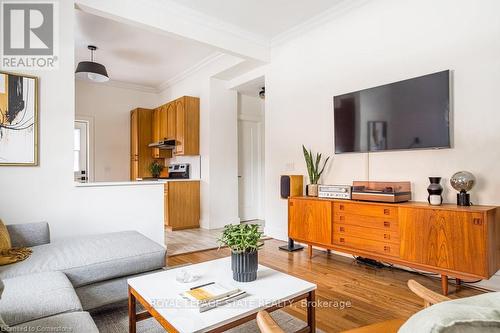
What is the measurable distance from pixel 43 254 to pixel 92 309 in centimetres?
53

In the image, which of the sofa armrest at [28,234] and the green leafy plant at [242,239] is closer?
the green leafy plant at [242,239]

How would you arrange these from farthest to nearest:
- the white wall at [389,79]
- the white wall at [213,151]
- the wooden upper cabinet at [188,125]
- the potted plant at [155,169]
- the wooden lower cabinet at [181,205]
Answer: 1. the potted plant at [155,169]
2. the wooden upper cabinet at [188,125]
3. the white wall at [213,151]
4. the wooden lower cabinet at [181,205]
5. the white wall at [389,79]

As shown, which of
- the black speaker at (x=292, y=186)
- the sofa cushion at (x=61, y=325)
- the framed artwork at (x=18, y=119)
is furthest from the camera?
the black speaker at (x=292, y=186)

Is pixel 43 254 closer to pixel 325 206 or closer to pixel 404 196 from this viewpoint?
pixel 325 206

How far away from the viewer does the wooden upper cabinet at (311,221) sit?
10.0 ft

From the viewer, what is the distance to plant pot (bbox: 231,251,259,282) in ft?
5.18

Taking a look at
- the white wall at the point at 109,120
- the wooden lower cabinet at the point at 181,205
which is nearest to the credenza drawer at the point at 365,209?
the wooden lower cabinet at the point at 181,205

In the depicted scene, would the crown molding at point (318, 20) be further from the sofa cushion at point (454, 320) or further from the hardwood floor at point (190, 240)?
the sofa cushion at point (454, 320)

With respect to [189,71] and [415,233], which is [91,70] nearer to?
[189,71]

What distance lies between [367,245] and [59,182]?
2.90m

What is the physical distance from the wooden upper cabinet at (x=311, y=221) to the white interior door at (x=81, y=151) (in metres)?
4.53

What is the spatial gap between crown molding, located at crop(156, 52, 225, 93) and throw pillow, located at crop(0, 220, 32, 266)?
3573 millimetres

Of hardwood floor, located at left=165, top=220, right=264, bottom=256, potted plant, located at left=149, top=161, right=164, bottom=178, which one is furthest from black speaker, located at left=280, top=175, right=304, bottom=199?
potted plant, located at left=149, top=161, right=164, bottom=178

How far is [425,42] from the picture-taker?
2.71m
